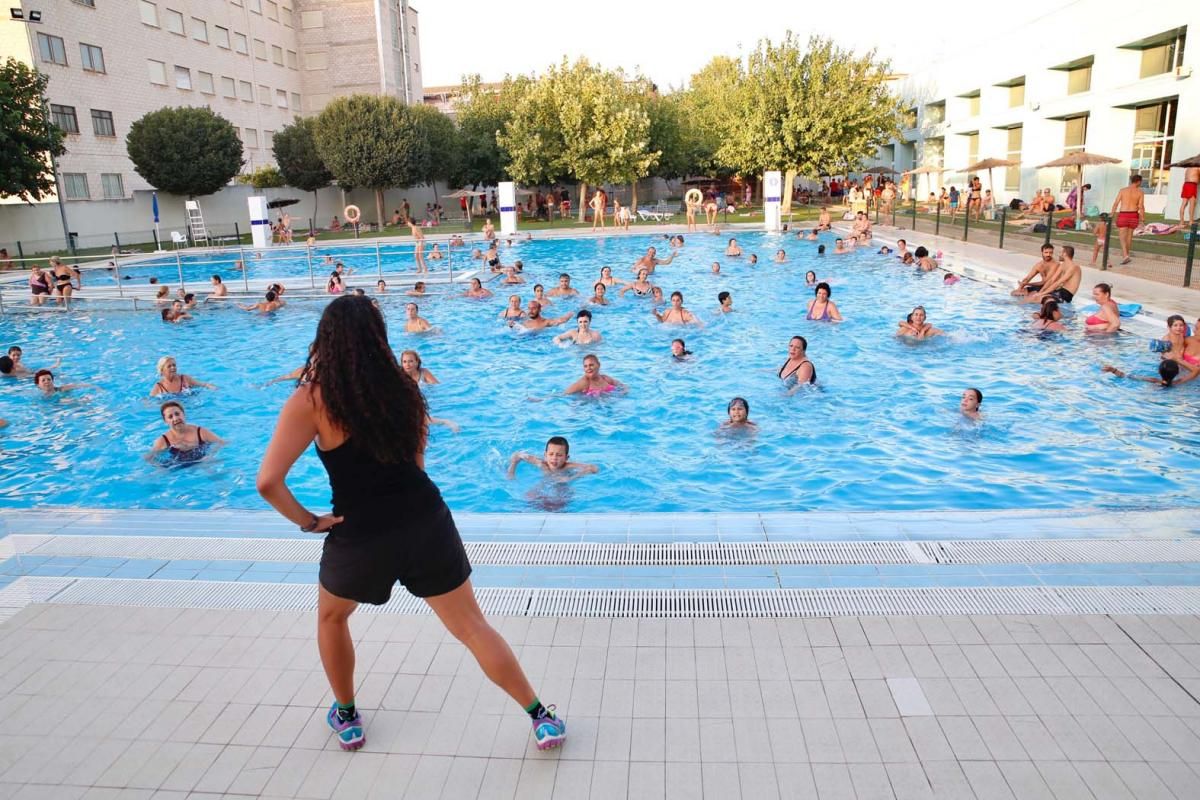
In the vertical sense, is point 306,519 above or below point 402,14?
below

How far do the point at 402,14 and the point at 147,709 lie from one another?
2525 inches

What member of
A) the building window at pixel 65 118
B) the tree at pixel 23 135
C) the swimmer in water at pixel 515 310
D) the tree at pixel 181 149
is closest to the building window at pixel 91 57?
the building window at pixel 65 118

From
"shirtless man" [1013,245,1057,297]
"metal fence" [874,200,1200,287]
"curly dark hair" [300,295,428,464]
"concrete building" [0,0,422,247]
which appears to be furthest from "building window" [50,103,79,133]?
"curly dark hair" [300,295,428,464]

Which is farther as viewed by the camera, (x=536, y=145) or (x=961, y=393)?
(x=536, y=145)

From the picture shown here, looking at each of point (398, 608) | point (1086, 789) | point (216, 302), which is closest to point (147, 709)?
point (398, 608)

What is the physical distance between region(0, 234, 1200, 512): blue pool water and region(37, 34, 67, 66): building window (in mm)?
23396

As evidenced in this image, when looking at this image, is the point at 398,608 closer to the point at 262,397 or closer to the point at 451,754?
the point at 451,754

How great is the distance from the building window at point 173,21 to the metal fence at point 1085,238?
35652mm

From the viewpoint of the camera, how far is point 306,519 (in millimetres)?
2736

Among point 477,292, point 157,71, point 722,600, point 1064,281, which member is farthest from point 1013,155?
point 157,71

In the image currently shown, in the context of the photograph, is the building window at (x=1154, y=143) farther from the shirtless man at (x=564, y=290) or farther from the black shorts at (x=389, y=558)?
the black shorts at (x=389, y=558)

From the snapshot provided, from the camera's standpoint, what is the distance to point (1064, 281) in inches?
555

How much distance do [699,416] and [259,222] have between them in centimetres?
2683

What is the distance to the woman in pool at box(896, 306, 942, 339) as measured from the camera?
40.6 feet
